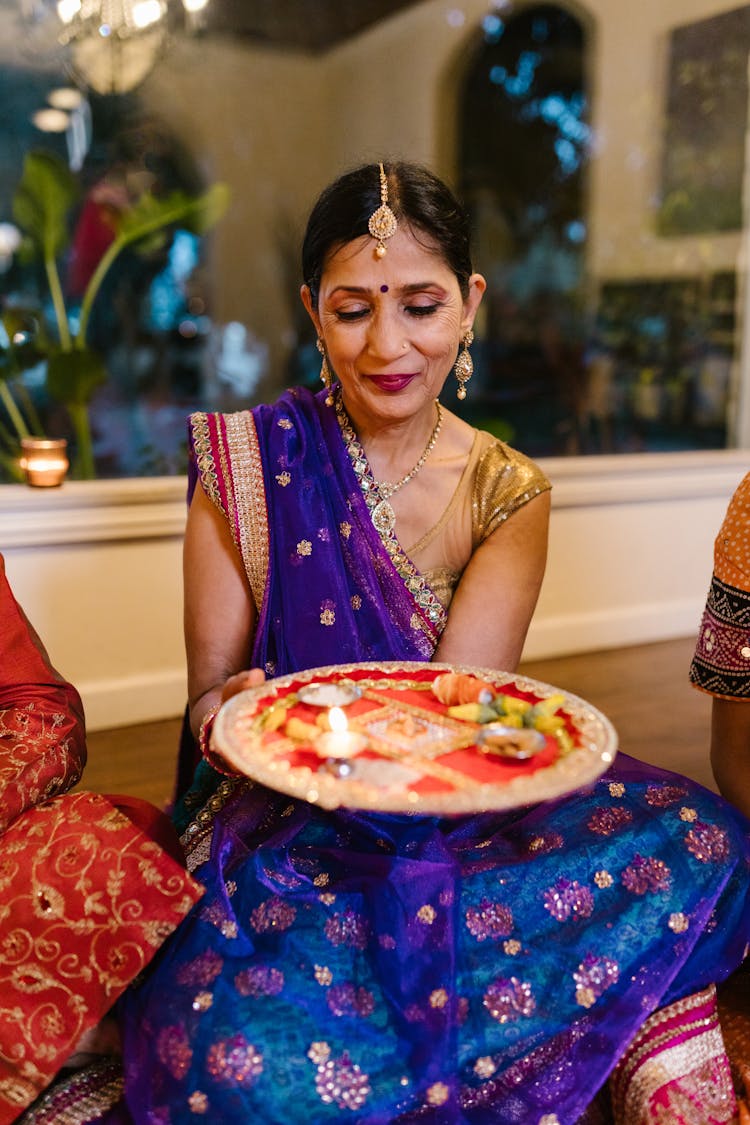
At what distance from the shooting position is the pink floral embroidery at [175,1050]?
4.17ft

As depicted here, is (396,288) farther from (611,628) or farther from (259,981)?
(611,628)

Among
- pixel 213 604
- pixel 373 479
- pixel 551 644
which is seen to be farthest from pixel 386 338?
pixel 551 644

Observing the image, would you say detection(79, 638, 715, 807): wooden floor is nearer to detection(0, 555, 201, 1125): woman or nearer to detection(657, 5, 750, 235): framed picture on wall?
detection(0, 555, 201, 1125): woman

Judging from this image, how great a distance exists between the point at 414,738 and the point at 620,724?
6.81 feet

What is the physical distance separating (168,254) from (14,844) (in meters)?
5.08

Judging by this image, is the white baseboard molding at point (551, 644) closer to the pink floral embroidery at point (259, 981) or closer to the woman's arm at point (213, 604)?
the woman's arm at point (213, 604)

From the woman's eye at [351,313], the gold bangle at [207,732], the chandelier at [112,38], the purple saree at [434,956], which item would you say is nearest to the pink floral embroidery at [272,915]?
the purple saree at [434,956]

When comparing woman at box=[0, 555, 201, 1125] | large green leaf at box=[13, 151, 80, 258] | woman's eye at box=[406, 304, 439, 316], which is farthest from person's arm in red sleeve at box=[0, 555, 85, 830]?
large green leaf at box=[13, 151, 80, 258]

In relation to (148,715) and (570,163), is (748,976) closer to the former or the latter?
(148,715)

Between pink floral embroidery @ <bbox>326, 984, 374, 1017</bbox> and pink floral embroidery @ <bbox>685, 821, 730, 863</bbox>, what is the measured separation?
1.59 feet

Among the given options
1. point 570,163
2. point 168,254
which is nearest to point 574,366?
point 570,163

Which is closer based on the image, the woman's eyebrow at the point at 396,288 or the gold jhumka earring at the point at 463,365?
the woman's eyebrow at the point at 396,288

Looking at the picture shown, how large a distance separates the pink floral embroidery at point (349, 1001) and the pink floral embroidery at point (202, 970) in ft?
0.49

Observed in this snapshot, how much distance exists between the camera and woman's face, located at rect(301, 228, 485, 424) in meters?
1.61
